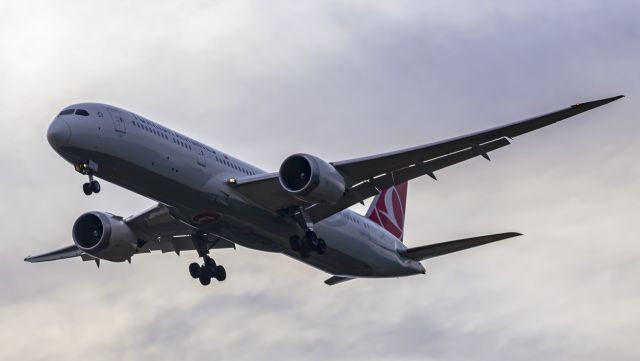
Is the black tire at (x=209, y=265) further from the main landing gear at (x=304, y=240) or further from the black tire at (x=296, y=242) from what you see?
the black tire at (x=296, y=242)

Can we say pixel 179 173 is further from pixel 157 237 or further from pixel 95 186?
pixel 157 237

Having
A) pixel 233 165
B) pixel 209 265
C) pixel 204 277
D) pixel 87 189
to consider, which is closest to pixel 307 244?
pixel 233 165

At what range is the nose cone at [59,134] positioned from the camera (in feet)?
119

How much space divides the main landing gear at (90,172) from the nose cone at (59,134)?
39.9 inches

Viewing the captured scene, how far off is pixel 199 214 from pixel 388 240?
10.9 metres

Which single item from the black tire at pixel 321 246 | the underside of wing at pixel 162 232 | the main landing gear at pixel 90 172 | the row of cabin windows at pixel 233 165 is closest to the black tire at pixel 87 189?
the main landing gear at pixel 90 172

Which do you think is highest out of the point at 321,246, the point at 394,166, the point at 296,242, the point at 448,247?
the point at 394,166

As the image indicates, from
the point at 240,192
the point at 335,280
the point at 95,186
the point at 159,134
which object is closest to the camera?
the point at 95,186

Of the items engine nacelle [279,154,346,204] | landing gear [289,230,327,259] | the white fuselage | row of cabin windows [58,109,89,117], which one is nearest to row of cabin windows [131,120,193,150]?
the white fuselage

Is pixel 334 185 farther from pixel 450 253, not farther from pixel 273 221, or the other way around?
pixel 450 253

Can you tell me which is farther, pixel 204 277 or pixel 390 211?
pixel 390 211

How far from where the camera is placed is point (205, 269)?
1807 inches

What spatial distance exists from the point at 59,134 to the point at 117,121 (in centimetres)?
212

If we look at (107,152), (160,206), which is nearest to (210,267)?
(160,206)
